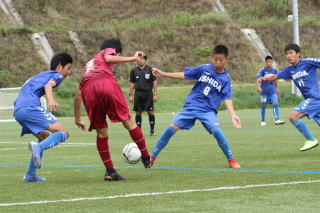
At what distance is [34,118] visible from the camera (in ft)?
29.7

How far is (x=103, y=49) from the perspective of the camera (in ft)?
30.4

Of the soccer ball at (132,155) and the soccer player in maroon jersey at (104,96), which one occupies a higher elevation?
the soccer player in maroon jersey at (104,96)

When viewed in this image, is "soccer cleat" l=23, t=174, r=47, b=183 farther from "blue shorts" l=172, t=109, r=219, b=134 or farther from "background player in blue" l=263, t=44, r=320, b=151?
"background player in blue" l=263, t=44, r=320, b=151

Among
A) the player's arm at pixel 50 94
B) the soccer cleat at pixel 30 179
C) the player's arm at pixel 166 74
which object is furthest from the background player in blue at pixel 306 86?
the soccer cleat at pixel 30 179

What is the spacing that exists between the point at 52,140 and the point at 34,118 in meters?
0.37

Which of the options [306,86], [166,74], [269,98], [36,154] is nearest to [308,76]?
[306,86]

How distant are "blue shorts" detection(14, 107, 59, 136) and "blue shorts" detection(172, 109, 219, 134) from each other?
6.68ft

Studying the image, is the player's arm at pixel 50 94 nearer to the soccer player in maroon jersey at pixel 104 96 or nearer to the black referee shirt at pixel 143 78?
the soccer player in maroon jersey at pixel 104 96

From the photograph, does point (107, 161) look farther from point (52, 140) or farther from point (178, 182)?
point (178, 182)

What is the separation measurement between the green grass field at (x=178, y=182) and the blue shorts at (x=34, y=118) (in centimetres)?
67

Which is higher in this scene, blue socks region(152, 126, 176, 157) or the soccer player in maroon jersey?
the soccer player in maroon jersey

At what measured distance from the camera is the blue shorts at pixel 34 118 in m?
9.02

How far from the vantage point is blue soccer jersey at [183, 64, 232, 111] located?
10.3 metres

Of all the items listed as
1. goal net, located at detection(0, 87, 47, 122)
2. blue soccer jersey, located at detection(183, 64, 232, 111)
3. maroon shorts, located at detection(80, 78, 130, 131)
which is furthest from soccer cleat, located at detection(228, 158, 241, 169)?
goal net, located at detection(0, 87, 47, 122)
